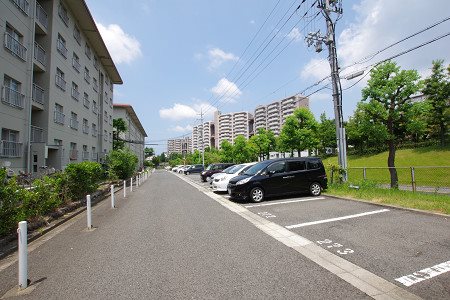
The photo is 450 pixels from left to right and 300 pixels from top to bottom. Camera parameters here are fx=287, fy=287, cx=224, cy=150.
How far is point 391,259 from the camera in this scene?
4.69 meters

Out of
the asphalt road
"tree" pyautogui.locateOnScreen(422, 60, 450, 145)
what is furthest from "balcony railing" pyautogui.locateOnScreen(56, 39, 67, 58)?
"tree" pyautogui.locateOnScreen(422, 60, 450, 145)

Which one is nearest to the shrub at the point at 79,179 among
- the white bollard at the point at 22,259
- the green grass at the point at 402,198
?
the white bollard at the point at 22,259

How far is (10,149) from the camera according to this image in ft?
47.6

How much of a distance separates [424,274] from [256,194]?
816 centimetres

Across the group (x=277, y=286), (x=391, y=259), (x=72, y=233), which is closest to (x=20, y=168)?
(x=72, y=233)

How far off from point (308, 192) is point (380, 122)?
10.0m

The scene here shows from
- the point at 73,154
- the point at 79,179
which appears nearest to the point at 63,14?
the point at 73,154

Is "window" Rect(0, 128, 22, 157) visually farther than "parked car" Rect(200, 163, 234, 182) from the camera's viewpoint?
No

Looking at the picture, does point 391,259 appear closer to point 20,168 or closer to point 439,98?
point 20,168

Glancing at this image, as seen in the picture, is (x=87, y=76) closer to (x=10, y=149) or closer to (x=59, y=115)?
(x=59, y=115)

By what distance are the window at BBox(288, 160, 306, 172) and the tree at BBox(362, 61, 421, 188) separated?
9182 millimetres

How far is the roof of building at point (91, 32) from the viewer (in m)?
22.2

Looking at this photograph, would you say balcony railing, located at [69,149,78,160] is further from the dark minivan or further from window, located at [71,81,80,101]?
the dark minivan

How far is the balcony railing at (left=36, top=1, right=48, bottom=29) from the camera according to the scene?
17.5m
